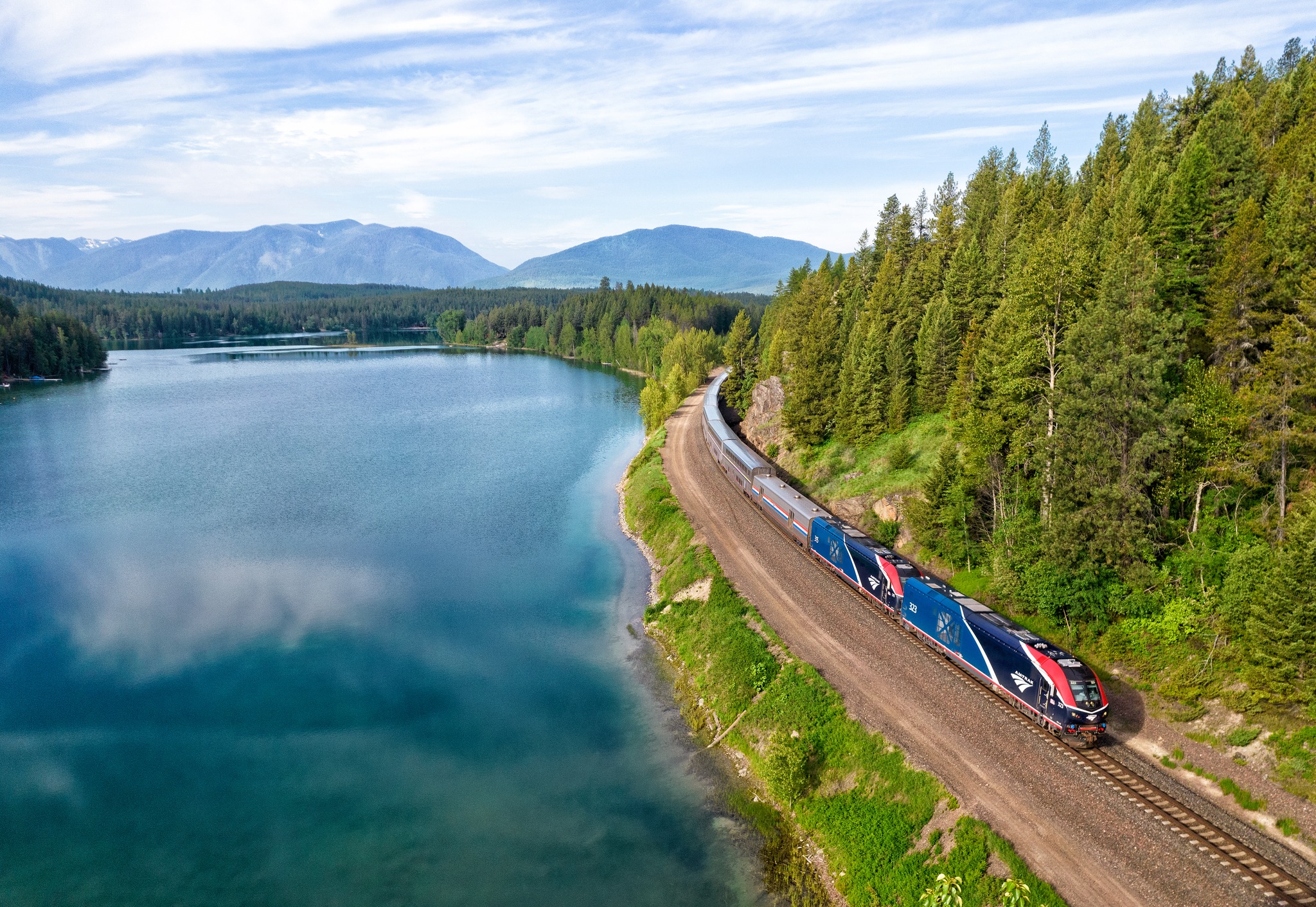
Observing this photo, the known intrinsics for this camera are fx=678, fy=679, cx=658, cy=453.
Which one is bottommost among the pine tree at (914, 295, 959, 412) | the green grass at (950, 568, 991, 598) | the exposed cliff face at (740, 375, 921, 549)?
the green grass at (950, 568, 991, 598)

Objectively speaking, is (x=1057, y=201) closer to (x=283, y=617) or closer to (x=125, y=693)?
(x=283, y=617)

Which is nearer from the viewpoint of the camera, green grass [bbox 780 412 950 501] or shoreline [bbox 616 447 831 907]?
shoreline [bbox 616 447 831 907]

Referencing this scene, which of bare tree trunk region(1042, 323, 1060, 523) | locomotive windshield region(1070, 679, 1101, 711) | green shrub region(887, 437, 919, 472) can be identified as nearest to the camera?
locomotive windshield region(1070, 679, 1101, 711)

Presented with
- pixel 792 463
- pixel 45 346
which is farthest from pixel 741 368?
pixel 45 346

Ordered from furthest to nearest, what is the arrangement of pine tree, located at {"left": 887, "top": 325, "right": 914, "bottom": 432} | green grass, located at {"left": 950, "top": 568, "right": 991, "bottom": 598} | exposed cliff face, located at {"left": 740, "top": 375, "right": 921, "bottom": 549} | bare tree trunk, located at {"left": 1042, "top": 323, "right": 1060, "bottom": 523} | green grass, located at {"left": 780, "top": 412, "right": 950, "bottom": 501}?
pine tree, located at {"left": 887, "top": 325, "right": 914, "bottom": 432}, green grass, located at {"left": 780, "top": 412, "right": 950, "bottom": 501}, exposed cliff face, located at {"left": 740, "top": 375, "right": 921, "bottom": 549}, green grass, located at {"left": 950, "top": 568, "right": 991, "bottom": 598}, bare tree trunk, located at {"left": 1042, "top": 323, "right": 1060, "bottom": 523}

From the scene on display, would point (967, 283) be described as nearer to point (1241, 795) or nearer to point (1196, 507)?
point (1196, 507)

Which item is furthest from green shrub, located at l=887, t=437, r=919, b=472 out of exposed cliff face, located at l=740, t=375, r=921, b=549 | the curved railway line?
the curved railway line

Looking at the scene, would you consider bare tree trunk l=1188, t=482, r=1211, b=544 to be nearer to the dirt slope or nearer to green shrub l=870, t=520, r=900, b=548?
the dirt slope

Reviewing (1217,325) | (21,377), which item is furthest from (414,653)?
(21,377)
